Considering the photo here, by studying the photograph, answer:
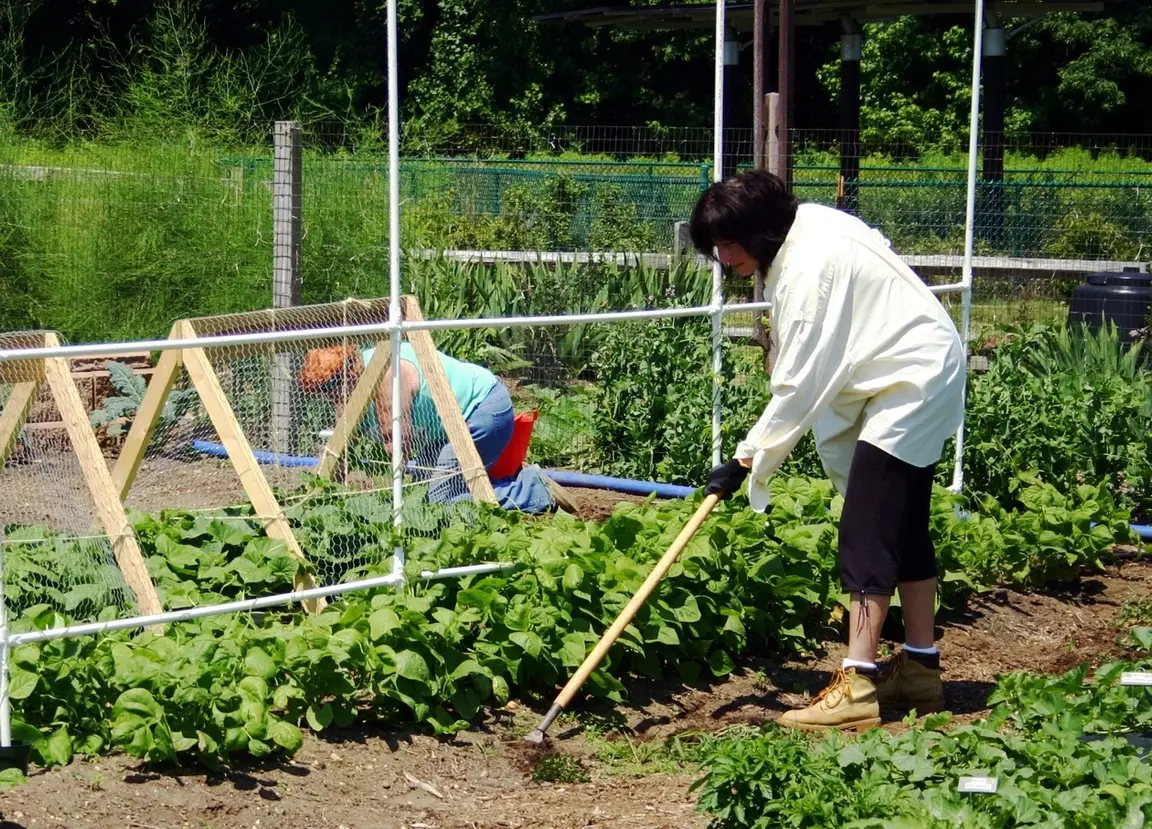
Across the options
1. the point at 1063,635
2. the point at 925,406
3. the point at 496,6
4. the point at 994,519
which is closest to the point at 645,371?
the point at 994,519

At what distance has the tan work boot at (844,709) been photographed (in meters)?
4.42

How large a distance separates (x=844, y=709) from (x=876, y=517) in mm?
574

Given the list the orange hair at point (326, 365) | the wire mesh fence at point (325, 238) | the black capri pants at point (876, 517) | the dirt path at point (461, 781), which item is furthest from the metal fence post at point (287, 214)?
the black capri pants at point (876, 517)

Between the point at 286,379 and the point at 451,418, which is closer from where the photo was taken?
the point at 286,379

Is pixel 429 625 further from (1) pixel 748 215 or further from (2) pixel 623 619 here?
(1) pixel 748 215

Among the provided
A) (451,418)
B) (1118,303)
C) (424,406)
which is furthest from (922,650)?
(1118,303)

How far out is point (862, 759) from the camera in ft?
10.8

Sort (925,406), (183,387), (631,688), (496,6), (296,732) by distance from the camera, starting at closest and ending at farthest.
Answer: (296,732)
(925,406)
(631,688)
(183,387)
(496,6)

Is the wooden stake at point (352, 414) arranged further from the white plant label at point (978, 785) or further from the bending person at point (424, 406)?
the white plant label at point (978, 785)

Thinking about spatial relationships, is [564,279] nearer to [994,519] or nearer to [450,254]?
[450,254]

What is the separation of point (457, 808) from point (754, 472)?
1357mm

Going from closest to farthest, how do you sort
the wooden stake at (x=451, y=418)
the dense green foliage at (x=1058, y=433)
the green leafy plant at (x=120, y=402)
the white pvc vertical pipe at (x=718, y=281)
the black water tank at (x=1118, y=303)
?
the wooden stake at (x=451, y=418) < the white pvc vertical pipe at (x=718, y=281) < the dense green foliage at (x=1058, y=433) < the green leafy plant at (x=120, y=402) < the black water tank at (x=1118, y=303)

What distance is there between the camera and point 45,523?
4520mm

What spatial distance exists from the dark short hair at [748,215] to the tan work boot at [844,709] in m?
1.28
